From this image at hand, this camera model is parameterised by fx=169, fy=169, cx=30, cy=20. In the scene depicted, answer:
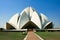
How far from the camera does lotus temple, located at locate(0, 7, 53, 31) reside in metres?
47.3

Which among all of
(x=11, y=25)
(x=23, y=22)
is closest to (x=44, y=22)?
(x=23, y=22)

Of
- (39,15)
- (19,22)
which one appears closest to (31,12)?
(39,15)

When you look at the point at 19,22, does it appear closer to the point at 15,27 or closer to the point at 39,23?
the point at 15,27

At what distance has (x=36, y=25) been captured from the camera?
47.2 meters

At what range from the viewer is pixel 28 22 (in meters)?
48.0

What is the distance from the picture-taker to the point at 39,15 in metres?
51.1

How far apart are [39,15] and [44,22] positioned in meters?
3.81

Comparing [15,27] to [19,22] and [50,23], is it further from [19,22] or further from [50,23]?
[50,23]

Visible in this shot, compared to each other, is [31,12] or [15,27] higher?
[31,12]

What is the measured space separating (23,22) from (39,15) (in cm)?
618

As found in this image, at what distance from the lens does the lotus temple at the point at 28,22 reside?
4728 cm

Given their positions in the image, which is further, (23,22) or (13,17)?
→ (13,17)

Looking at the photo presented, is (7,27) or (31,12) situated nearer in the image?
(7,27)

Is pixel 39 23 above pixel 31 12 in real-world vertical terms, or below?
below
